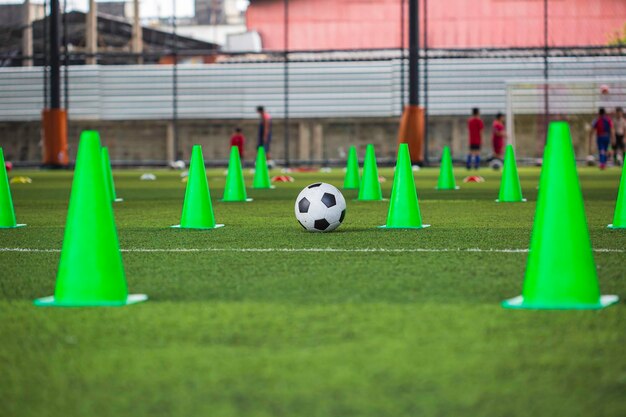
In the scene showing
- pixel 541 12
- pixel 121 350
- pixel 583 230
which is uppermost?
pixel 541 12

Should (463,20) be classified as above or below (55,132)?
above

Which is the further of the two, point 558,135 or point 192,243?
point 192,243

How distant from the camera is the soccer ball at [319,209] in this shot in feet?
29.9

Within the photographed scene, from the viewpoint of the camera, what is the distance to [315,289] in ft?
18.5

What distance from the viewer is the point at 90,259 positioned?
508 cm

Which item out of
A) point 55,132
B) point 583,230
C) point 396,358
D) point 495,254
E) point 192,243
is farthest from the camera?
point 55,132

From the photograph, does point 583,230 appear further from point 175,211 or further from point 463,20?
point 463,20

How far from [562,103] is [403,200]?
2804 cm

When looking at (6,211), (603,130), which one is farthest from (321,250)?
(603,130)

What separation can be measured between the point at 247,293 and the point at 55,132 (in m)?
30.9

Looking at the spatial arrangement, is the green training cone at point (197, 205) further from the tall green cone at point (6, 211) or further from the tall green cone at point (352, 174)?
the tall green cone at point (352, 174)

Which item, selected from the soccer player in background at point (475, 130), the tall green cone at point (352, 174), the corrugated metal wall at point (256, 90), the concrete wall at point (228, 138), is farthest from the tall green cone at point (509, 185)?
the concrete wall at point (228, 138)

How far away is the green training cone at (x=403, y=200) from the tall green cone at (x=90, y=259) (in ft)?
14.5

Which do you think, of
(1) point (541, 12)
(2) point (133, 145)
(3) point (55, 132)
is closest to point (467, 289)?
(3) point (55, 132)
